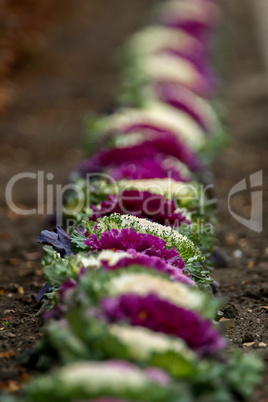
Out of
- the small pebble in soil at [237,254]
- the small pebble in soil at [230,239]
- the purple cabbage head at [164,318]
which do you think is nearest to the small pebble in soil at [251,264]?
the small pebble in soil at [237,254]

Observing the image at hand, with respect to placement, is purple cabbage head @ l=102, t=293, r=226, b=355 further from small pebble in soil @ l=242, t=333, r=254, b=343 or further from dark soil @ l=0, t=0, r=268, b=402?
small pebble in soil @ l=242, t=333, r=254, b=343

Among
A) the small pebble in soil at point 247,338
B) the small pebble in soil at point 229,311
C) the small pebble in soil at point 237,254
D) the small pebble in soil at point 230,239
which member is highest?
the small pebble in soil at point 230,239

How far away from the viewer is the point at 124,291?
3.03 m

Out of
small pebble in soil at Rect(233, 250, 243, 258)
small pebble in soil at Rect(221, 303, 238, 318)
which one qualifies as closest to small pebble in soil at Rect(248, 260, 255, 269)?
small pebble in soil at Rect(233, 250, 243, 258)

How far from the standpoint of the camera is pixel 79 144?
9.28 meters

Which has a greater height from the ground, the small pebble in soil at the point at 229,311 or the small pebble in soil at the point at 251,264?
the small pebble in soil at the point at 251,264

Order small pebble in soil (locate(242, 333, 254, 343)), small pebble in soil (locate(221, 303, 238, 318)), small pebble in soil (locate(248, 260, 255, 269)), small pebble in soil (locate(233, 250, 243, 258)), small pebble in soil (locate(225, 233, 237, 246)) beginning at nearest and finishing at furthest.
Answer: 1. small pebble in soil (locate(242, 333, 254, 343))
2. small pebble in soil (locate(221, 303, 238, 318))
3. small pebble in soil (locate(248, 260, 255, 269))
4. small pebble in soil (locate(233, 250, 243, 258))
5. small pebble in soil (locate(225, 233, 237, 246))

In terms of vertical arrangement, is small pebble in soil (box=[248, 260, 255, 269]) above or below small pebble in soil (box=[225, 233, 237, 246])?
below

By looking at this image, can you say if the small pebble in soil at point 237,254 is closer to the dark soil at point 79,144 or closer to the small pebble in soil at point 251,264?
the dark soil at point 79,144

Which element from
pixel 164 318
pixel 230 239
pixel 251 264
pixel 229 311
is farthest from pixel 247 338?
pixel 230 239

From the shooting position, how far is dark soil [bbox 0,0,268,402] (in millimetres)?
4367

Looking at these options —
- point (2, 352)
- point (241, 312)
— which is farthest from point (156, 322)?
point (241, 312)

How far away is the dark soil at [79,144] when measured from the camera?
4.37m

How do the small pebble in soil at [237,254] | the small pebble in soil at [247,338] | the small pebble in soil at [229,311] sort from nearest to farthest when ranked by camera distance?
Result: the small pebble in soil at [247,338]
the small pebble in soil at [229,311]
the small pebble in soil at [237,254]
